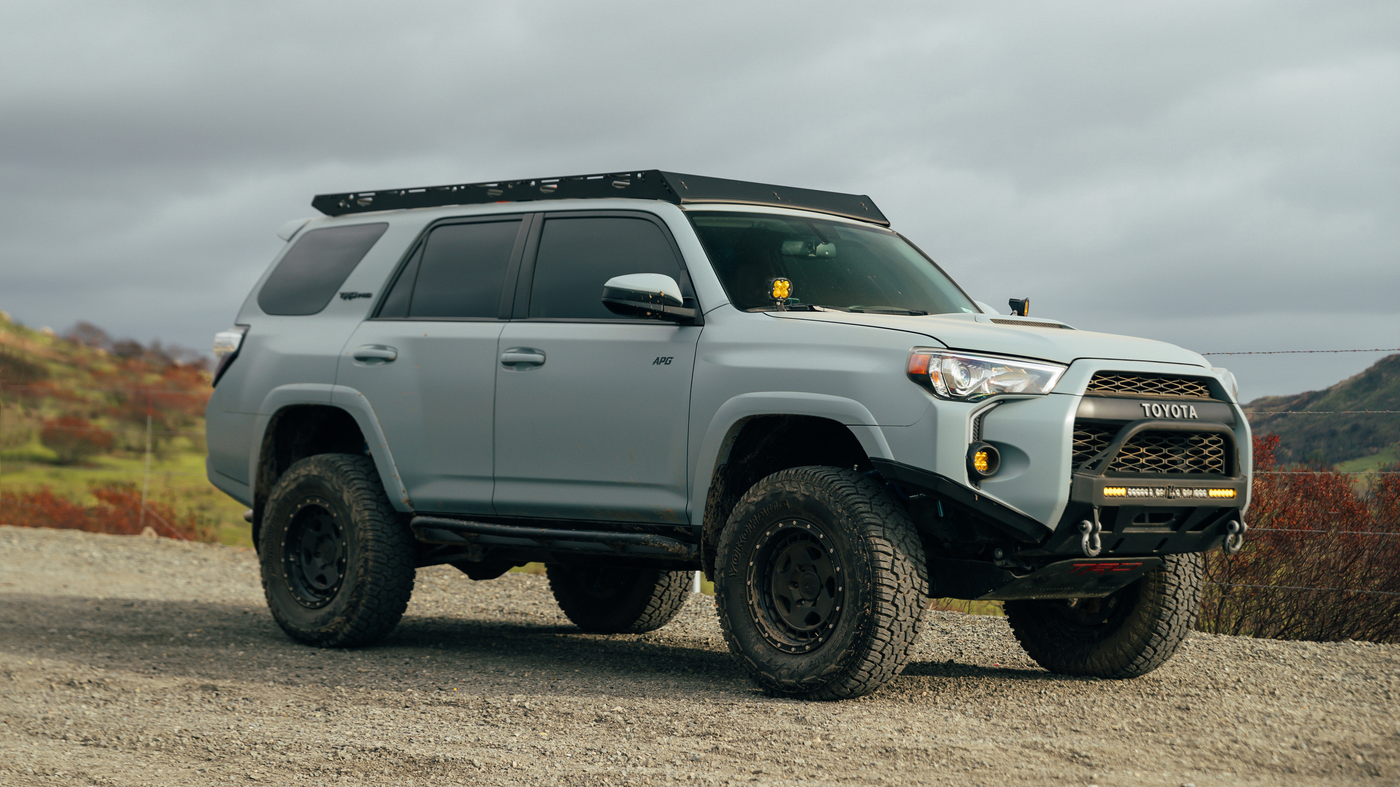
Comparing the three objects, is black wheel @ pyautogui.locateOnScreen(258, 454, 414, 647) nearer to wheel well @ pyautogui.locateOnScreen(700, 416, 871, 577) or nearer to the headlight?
wheel well @ pyautogui.locateOnScreen(700, 416, 871, 577)

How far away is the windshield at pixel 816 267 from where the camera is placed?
21.0 ft

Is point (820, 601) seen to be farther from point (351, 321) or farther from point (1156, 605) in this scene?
point (351, 321)

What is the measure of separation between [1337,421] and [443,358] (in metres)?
5.95

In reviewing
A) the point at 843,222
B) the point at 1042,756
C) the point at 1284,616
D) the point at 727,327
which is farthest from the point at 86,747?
the point at 1284,616

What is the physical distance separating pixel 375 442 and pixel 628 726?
2.78m

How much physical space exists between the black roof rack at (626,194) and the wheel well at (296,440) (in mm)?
1280

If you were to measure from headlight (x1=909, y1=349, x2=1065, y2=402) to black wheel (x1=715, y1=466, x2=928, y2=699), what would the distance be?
572 millimetres

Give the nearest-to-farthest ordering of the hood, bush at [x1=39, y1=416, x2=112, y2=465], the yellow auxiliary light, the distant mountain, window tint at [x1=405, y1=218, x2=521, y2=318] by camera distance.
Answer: the yellow auxiliary light
the hood
window tint at [x1=405, y1=218, x2=521, y2=318]
the distant mountain
bush at [x1=39, y1=416, x2=112, y2=465]

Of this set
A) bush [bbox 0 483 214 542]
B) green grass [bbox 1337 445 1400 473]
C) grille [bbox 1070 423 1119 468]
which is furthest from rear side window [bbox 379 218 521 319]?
bush [bbox 0 483 214 542]

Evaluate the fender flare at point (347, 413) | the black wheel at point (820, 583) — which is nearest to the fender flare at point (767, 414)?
the black wheel at point (820, 583)

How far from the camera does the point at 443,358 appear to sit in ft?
23.7

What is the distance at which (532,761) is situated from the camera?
4.84m

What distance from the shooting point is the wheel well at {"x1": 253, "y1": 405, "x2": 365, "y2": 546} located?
8141 mm

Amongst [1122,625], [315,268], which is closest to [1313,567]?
[1122,625]
